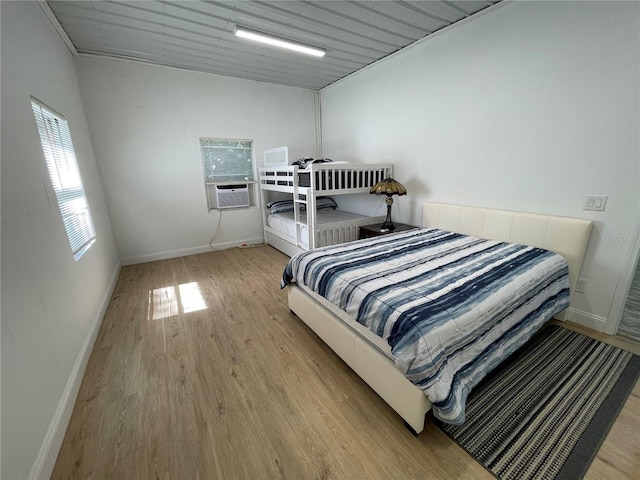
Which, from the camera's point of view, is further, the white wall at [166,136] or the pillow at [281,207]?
the pillow at [281,207]

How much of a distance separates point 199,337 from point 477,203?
2.97 metres

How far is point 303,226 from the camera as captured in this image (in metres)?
3.44

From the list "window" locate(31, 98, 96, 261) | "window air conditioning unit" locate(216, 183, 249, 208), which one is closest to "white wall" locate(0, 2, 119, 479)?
"window" locate(31, 98, 96, 261)

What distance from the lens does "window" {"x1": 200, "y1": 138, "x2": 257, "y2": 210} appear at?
409cm

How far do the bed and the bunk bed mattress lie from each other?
1148 millimetres

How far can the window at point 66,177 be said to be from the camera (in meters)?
1.86

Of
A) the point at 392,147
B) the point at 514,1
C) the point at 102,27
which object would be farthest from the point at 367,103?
the point at 102,27

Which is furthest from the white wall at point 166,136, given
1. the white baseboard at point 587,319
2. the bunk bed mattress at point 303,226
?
the white baseboard at point 587,319

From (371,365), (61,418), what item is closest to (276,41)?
(371,365)

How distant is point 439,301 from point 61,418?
Result: 2082 mm

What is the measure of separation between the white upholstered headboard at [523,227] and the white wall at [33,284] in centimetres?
336

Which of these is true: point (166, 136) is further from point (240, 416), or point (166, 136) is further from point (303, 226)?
point (240, 416)

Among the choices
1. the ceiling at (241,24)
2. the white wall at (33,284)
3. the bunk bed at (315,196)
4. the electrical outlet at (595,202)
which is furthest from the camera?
the bunk bed at (315,196)

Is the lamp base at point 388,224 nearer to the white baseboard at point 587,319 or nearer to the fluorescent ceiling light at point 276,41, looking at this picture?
the white baseboard at point 587,319
